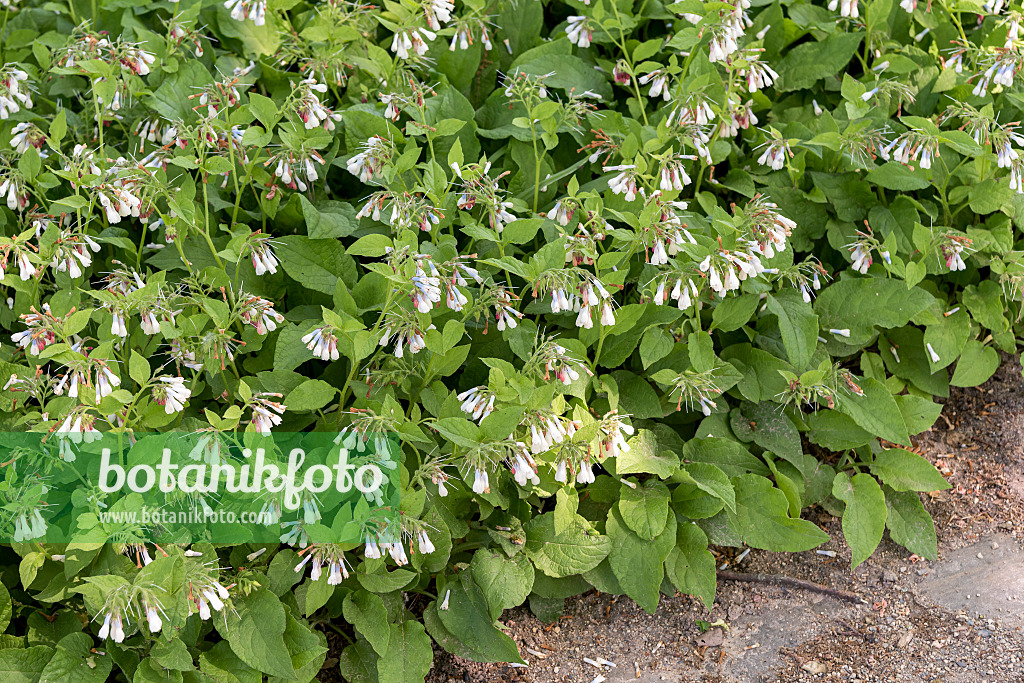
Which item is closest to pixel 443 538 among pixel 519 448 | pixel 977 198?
pixel 519 448

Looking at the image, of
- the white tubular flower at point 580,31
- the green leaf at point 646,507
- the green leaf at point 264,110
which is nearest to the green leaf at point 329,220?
the green leaf at point 264,110

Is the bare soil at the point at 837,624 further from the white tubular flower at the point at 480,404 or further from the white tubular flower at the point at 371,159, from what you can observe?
the white tubular flower at the point at 371,159

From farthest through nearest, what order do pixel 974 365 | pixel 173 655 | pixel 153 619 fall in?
pixel 974 365
pixel 173 655
pixel 153 619

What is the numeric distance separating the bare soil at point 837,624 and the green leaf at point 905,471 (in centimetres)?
28

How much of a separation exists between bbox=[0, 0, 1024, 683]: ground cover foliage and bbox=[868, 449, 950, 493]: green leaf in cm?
1

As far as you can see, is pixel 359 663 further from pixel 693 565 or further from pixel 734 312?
pixel 734 312

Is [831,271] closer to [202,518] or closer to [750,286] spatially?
[750,286]

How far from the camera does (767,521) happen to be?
3.29 metres

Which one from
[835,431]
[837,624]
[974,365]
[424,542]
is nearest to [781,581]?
[837,624]

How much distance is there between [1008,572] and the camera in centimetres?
346

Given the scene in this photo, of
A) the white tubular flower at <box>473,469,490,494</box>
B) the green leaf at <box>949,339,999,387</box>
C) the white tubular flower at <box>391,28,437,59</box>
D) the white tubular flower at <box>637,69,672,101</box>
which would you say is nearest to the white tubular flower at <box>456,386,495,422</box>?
the white tubular flower at <box>473,469,490,494</box>

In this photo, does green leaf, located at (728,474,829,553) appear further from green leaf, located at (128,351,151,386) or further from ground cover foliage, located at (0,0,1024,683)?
green leaf, located at (128,351,151,386)

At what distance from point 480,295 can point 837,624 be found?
1.84 meters

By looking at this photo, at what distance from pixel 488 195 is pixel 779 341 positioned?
144 cm
